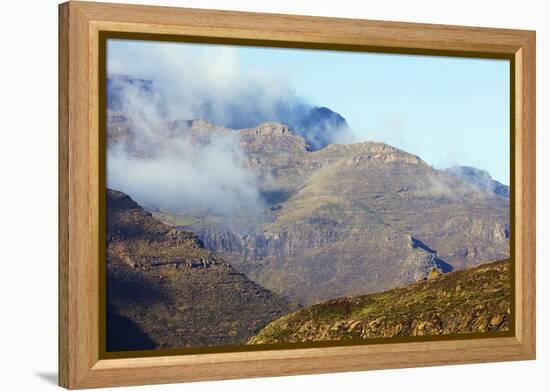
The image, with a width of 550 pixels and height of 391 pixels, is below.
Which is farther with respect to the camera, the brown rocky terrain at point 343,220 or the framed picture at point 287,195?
the brown rocky terrain at point 343,220

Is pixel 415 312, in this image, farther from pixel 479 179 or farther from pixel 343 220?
pixel 479 179

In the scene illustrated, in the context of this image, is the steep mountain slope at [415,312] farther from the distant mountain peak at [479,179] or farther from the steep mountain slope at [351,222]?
the distant mountain peak at [479,179]

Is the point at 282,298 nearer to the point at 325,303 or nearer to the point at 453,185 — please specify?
the point at 325,303

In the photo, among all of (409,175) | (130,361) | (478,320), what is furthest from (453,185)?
(130,361)

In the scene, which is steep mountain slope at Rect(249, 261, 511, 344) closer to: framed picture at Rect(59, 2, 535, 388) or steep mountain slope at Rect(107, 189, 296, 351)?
framed picture at Rect(59, 2, 535, 388)

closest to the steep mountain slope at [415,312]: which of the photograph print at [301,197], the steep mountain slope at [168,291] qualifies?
the photograph print at [301,197]

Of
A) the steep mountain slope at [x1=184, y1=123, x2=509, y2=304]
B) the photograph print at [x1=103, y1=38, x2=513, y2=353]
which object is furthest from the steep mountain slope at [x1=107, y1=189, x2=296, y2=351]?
the steep mountain slope at [x1=184, y1=123, x2=509, y2=304]
